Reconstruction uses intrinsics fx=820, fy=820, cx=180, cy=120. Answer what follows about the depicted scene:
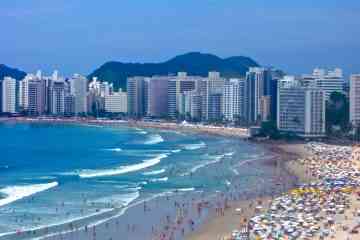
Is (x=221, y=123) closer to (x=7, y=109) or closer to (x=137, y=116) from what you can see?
(x=137, y=116)

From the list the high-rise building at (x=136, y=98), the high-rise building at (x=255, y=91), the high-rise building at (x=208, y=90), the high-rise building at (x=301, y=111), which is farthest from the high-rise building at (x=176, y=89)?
the high-rise building at (x=301, y=111)

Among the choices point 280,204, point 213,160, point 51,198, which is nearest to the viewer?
point 280,204

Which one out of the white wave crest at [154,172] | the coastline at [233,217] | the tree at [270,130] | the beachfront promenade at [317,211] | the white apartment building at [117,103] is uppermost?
the white apartment building at [117,103]

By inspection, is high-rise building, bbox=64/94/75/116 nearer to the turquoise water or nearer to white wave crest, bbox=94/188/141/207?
the turquoise water

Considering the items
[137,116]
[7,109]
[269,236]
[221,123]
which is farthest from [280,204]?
[7,109]

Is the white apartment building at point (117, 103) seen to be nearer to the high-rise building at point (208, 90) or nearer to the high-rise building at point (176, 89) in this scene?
the high-rise building at point (176, 89)

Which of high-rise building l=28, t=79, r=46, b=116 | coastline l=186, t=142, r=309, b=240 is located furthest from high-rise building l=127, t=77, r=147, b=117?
coastline l=186, t=142, r=309, b=240
